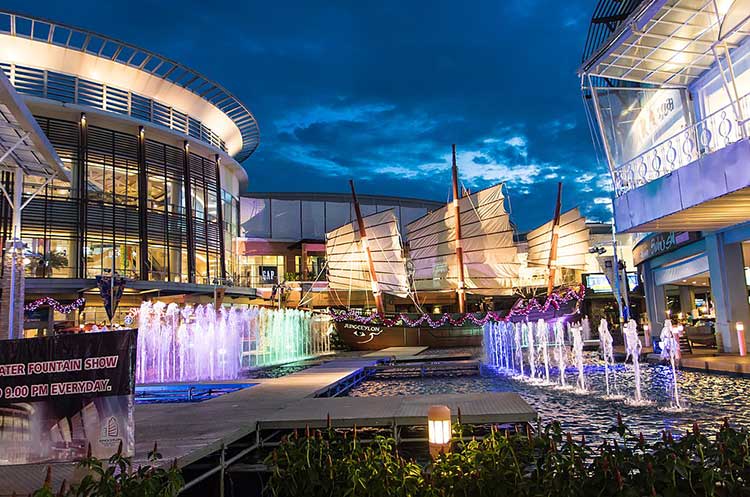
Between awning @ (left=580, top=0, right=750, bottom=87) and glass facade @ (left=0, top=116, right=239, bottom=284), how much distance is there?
29196 millimetres

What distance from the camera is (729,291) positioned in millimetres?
18938

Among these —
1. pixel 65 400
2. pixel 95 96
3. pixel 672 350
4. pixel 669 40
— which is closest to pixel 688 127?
pixel 669 40


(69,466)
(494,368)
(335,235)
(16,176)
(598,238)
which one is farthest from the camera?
(598,238)

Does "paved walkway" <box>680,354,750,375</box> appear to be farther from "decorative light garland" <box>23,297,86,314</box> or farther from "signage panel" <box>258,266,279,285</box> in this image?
"signage panel" <box>258,266,279,285</box>

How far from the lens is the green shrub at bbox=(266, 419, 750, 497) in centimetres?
429

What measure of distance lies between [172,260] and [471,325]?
20.4 m

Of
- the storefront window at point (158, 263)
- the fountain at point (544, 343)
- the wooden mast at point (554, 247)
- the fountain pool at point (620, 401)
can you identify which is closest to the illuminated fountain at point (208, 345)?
the storefront window at point (158, 263)

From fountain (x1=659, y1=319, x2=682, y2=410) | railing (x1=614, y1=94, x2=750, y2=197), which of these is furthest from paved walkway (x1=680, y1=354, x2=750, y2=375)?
railing (x1=614, y1=94, x2=750, y2=197)

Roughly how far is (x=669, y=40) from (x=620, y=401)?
805 cm

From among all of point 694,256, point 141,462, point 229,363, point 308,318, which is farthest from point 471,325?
point 141,462

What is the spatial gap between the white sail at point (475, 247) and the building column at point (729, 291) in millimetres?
19262

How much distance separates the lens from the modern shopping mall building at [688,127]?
38.2 feet

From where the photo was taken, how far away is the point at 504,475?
476 cm

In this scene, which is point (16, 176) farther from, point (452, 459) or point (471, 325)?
point (471, 325)
